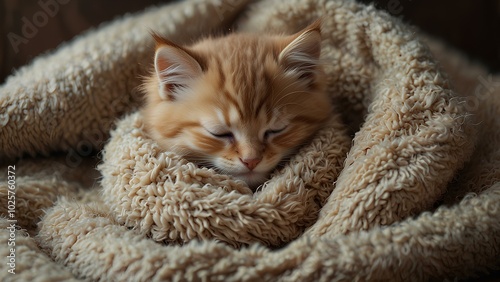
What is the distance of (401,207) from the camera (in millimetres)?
1171

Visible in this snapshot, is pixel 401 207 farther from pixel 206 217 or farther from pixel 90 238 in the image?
pixel 90 238

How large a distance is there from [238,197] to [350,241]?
301 mm

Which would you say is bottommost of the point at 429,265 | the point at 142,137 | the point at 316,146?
the point at 429,265

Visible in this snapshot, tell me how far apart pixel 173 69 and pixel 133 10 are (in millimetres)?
661

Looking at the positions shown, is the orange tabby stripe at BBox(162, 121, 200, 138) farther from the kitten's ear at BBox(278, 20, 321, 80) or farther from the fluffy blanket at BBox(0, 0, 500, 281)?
the kitten's ear at BBox(278, 20, 321, 80)

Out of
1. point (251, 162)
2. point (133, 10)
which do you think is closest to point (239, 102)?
point (251, 162)

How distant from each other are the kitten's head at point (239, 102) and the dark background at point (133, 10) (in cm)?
45

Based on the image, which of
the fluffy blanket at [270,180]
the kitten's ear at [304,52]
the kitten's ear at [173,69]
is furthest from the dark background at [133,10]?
the kitten's ear at [173,69]

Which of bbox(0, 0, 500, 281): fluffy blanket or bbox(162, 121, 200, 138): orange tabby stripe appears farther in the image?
bbox(162, 121, 200, 138): orange tabby stripe

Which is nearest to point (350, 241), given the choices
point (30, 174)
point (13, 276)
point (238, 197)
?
point (238, 197)

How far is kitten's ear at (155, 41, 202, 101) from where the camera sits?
131cm

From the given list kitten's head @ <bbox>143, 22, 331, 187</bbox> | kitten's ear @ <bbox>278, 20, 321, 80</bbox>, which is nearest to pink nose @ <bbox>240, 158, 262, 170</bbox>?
kitten's head @ <bbox>143, 22, 331, 187</bbox>

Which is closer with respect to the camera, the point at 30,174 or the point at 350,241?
the point at 350,241

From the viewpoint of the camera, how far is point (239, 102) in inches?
51.8
